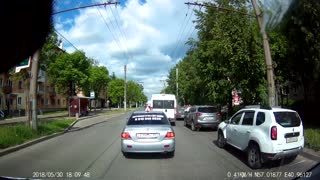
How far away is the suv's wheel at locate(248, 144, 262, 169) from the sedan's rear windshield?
308 cm

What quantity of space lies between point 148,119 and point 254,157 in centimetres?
385

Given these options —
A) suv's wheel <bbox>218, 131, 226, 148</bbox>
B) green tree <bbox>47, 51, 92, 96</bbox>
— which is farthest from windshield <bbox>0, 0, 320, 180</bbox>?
green tree <bbox>47, 51, 92, 96</bbox>

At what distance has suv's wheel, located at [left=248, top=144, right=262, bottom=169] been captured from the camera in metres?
11.4

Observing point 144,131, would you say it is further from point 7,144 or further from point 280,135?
point 7,144

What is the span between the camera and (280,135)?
11.4m

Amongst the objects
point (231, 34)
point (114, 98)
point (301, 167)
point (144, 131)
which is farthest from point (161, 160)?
point (114, 98)

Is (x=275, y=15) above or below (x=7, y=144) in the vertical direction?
above

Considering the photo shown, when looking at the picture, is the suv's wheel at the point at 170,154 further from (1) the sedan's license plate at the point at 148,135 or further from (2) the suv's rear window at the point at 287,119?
(2) the suv's rear window at the point at 287,119

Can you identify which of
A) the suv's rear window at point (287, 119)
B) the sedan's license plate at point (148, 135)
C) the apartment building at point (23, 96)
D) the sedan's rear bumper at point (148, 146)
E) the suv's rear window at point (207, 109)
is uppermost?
the apartment building at point (23, 96)

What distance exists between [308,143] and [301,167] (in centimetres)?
365

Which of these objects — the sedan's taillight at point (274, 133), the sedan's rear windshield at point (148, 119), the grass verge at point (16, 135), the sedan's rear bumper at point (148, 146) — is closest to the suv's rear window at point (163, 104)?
the grass verge at point (16, 135)

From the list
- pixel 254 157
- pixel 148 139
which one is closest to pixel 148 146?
pixel 148 139

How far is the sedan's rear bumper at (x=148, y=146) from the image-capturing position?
12.9 meters

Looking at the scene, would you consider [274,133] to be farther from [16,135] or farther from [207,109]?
[207,109]
